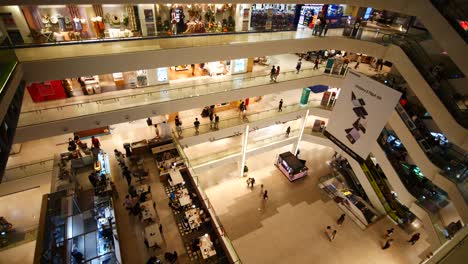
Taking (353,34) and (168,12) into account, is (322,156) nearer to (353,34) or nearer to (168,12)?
(353,34)

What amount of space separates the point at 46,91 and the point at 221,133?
356 inches

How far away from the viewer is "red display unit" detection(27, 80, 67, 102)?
38.7 feet

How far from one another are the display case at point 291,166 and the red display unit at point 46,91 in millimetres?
13931

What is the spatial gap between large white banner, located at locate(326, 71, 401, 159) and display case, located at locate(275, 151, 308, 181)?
619cm

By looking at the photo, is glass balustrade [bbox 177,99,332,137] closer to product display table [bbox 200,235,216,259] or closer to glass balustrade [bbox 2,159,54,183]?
product display table [bbox 200,235,216,259]

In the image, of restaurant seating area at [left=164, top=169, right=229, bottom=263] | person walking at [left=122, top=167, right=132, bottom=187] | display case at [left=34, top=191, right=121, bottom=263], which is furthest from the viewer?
person walking at [left=122, top=167, right=132, bottom=187]

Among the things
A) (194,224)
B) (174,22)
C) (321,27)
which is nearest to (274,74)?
(321,27)

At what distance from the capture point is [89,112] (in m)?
10.9

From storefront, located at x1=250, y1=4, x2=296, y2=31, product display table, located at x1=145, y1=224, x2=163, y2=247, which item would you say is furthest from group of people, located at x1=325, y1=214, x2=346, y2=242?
storefront, located at x1=250, y1=4, x2=296, y2=31

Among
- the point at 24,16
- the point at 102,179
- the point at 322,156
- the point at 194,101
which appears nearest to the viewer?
the point at 102,179

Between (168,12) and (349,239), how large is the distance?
16.9 metres

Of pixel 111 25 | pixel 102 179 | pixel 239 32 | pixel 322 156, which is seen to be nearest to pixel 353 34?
pixel 239 32

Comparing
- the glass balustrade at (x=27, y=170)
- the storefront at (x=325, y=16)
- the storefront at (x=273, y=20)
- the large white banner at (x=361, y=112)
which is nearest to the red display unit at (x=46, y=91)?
the glass balustrade at (x=27, y=170)

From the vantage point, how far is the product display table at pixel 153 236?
29.7 ft
